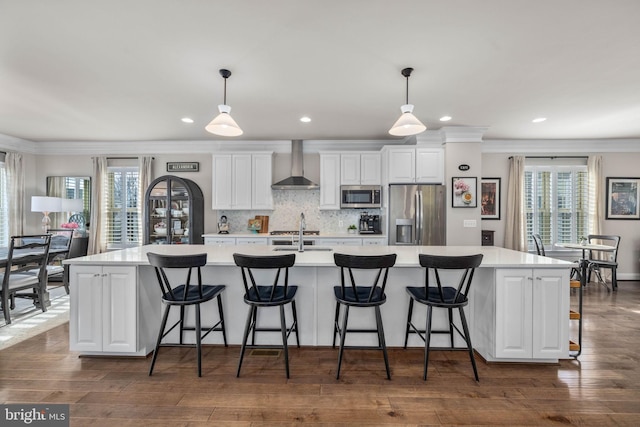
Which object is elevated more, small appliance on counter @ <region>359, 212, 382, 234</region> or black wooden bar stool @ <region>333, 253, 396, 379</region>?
small appliance on counter @ <region>359, 212, 382, 234</region>

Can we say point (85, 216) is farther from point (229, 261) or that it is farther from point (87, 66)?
point (229, 261)

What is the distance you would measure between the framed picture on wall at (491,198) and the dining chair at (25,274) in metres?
6.84

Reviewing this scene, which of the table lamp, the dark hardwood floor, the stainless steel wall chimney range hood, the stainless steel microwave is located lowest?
the dark hardwood floor

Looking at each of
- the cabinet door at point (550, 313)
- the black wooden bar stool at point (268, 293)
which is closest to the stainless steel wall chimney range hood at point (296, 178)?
the black wooden bar stool at point (268, 293)

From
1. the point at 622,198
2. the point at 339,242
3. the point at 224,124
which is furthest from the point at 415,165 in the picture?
the point at 622,198

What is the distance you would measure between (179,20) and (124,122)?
3066 millimetres

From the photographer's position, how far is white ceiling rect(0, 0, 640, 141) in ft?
6.48

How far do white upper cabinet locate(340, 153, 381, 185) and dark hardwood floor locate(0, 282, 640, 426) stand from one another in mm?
3121

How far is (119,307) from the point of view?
240cm

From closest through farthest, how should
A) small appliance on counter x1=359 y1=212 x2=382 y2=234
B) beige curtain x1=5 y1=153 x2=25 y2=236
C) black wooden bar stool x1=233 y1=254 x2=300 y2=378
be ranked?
1. black wooden bar stool x1=233 y1=254 x2=300 y2=378
2. small appliance on counter x1=359 y1=212 x2=382 y2=234
3. beige curtain x1=5 y1=153 x2=25 y2=236

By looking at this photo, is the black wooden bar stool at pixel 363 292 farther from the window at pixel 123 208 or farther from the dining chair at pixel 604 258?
the window at pixel 123 208

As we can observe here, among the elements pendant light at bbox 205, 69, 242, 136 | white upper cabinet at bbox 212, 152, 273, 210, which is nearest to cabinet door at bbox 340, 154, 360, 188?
white upper cabinet at bbox 212, 152, 273, 210

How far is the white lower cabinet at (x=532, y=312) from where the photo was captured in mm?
2324

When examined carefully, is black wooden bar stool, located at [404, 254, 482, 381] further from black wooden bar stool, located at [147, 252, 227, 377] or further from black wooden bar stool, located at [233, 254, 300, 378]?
black wooden bar stool, located at [147, 252, 227, 377]
